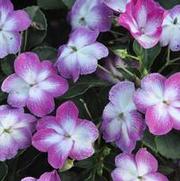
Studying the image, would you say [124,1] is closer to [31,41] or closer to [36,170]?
[31,41]

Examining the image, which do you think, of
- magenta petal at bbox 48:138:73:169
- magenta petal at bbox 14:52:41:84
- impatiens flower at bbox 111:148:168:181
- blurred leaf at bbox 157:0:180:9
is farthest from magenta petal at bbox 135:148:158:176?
blurred leaf at bbox 157:0:180:9

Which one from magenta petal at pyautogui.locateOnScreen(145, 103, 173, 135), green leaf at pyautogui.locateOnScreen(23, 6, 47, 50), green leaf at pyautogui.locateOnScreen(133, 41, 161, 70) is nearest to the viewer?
magenta petal at pyautogui.locateOnScreen(145, 103, 173, 135)

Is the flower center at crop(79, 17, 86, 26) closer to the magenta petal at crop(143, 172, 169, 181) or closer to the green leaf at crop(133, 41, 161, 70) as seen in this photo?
the green leaf at crop(133, 41, 161, 70)

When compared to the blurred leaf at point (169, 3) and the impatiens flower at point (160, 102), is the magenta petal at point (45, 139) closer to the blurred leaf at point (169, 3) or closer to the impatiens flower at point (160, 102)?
the impatiens flower at point (160, 102)

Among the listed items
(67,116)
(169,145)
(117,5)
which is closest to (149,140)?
(169,145)

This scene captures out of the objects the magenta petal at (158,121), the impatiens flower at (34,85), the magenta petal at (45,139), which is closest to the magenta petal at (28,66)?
the impatiens flower at (34,85)

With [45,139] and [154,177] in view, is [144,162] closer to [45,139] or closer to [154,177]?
[154,177]
